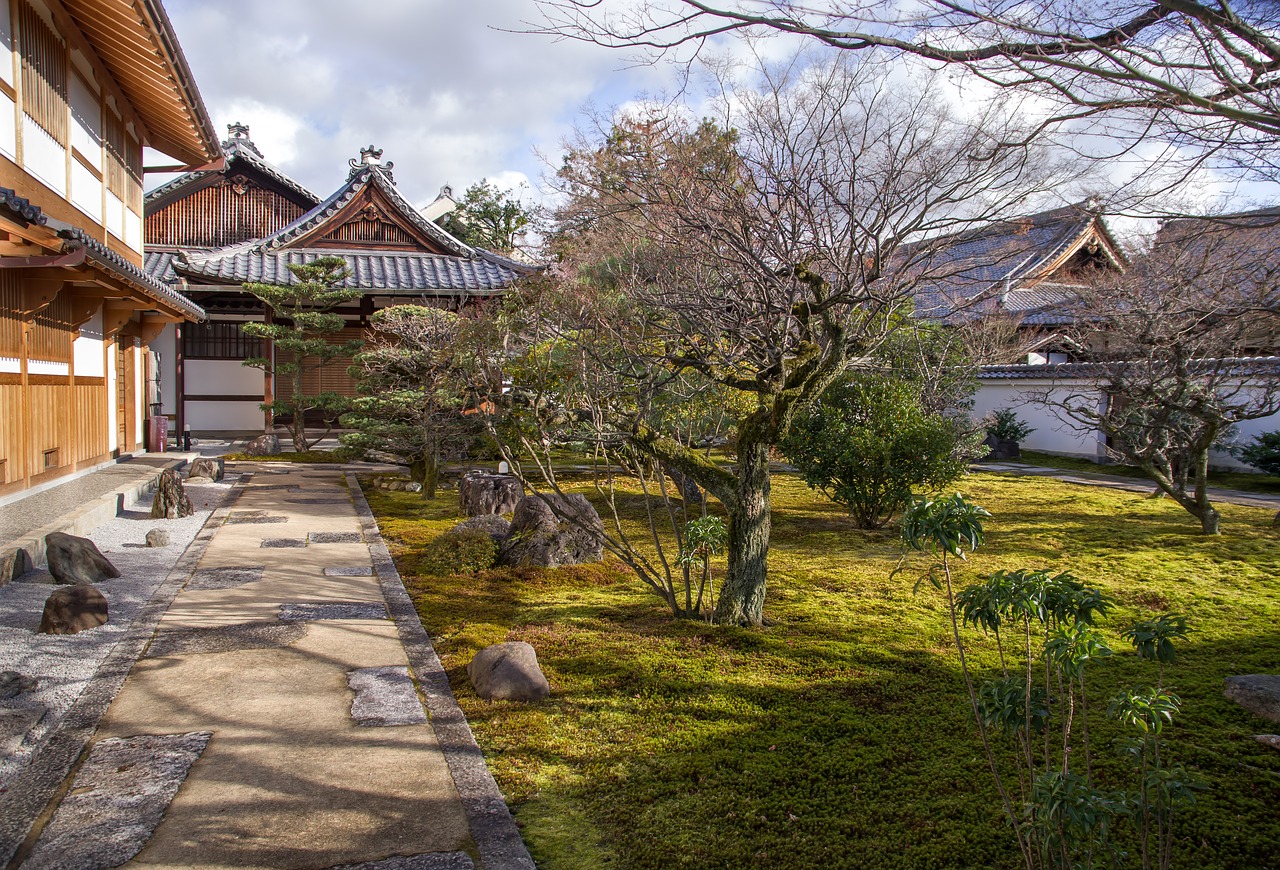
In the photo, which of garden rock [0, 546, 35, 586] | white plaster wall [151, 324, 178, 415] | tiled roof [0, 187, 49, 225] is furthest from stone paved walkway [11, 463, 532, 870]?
white plaster wall [151, 324, 178, 415]

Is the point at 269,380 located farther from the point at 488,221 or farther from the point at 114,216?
the point at 488,221

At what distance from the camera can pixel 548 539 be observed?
287 inches

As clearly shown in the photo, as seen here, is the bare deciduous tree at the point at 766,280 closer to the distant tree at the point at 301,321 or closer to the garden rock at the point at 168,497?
the garden rock at the point at 168,497

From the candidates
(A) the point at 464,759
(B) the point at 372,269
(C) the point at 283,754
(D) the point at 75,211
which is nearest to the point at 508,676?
(A) the point at 464,759

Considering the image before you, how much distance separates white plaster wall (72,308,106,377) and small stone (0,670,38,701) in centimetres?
744

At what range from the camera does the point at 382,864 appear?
2680mm

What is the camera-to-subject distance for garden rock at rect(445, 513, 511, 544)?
7.29 m

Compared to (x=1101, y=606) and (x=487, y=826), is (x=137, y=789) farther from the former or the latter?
(x=1101, y=606)

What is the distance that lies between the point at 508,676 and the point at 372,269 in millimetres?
14659

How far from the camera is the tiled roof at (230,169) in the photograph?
66.2 feet

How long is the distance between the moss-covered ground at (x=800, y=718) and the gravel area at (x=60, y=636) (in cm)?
182

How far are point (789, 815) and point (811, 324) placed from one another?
2973mm

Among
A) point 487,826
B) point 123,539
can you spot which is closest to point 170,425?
point 123,539

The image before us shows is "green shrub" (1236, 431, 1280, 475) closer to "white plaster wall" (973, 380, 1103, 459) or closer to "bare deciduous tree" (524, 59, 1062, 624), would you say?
"white plaster wall" (973, 380, 1103, 459)
